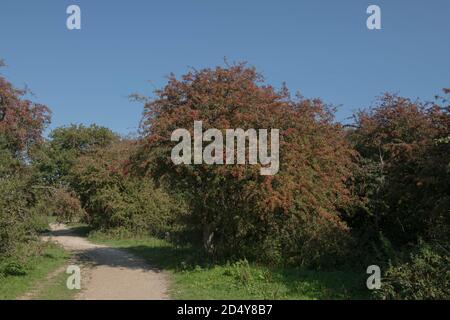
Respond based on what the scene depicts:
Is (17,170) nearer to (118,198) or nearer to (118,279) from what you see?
(118,279)

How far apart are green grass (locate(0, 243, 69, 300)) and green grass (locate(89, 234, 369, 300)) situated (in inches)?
155

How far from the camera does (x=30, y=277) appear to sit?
1452 centimetres

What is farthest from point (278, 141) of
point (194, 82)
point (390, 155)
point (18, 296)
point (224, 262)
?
point (18, 296)

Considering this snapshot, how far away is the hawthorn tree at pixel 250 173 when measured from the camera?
14469 millimetres

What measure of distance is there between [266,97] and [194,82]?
97.5 inches

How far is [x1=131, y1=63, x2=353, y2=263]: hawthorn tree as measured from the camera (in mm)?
14469

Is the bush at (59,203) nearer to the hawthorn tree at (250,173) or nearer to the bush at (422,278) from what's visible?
the hawthorn tree at (250,173)

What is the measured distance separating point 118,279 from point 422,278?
8.67m

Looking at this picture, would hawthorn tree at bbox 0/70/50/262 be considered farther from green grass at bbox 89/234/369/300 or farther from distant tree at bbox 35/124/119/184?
distant tree at bbox 35/124/119/184

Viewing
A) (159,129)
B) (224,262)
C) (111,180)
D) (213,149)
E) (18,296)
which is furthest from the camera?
(111,180)

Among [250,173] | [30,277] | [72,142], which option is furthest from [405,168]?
[72,142]

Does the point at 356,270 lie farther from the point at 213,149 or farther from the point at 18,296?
the point at 18,296

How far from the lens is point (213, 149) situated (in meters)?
14.3

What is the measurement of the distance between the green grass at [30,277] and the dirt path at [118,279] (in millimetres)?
976
